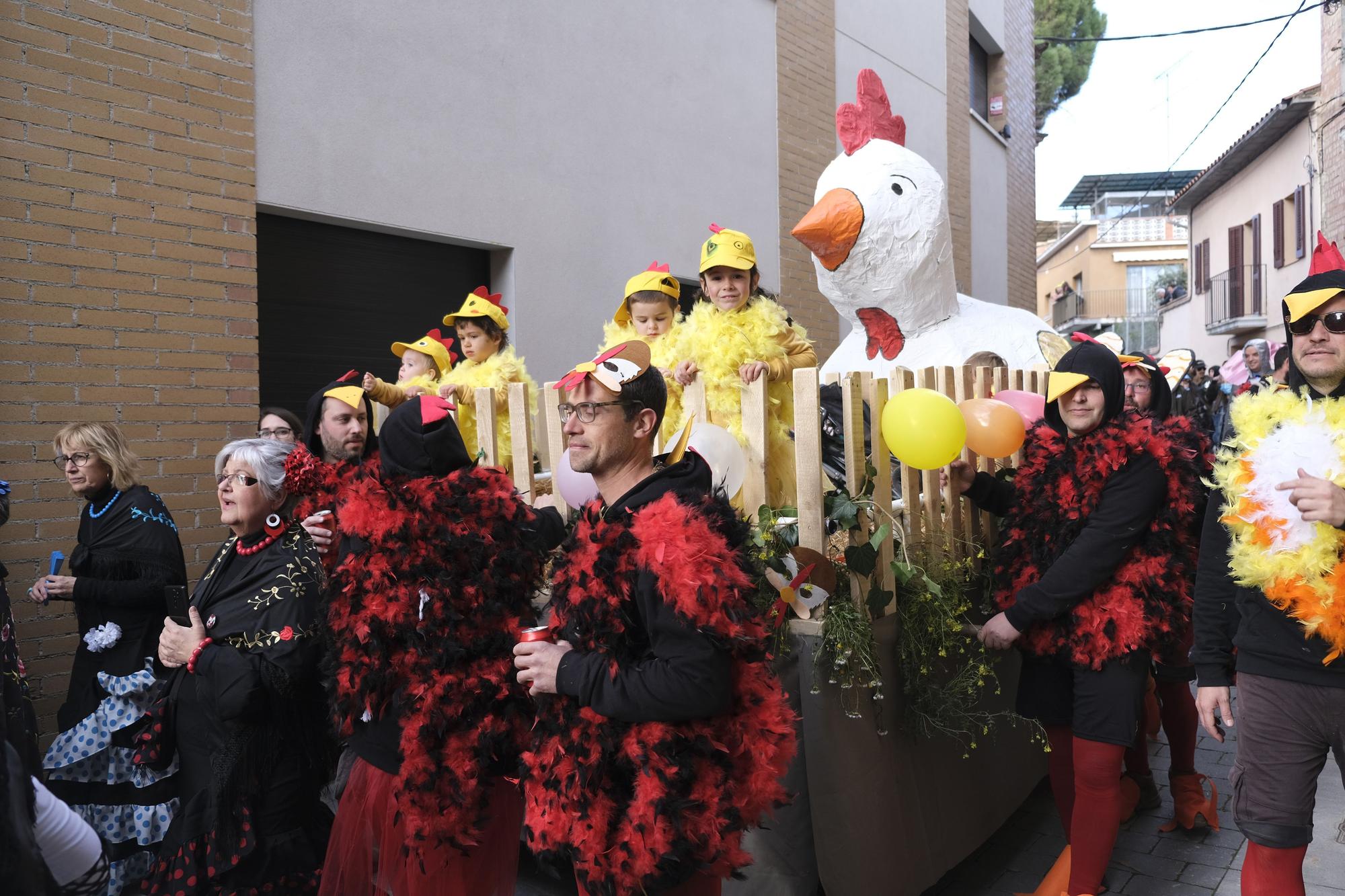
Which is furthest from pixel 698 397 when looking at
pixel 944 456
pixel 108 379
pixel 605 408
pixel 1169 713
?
pixel 108 379

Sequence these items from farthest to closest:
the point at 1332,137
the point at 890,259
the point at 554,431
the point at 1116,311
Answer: the point at 1116,311
the point at 1332,137
the point at 890,259
the point at 554,431

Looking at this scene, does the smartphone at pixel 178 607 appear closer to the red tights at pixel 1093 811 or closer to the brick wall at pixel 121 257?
the brick wall at pixel 121 257

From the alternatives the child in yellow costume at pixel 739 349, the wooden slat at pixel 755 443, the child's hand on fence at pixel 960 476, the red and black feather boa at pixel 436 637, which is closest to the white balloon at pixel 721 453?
the wooden slat at pixel 755 443

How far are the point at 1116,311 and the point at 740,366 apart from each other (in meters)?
43.3

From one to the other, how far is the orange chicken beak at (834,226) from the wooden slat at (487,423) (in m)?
1.90

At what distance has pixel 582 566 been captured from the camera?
1985mm

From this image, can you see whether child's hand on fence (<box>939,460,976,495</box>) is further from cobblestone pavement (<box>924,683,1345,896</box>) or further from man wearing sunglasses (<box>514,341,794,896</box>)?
man wearing sunglasses (<box>514,341,794,896</box>)

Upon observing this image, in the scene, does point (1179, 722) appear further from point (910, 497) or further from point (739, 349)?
point (739, 349)

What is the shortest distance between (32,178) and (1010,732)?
190 inches

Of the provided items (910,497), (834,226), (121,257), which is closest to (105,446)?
(121,257)

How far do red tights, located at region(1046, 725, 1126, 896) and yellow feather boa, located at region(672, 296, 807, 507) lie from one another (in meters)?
1.35

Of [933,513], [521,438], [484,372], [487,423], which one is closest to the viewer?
[933,513]

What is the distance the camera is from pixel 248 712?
2631 mm

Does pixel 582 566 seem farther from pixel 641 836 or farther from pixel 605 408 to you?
pixel 641 836
